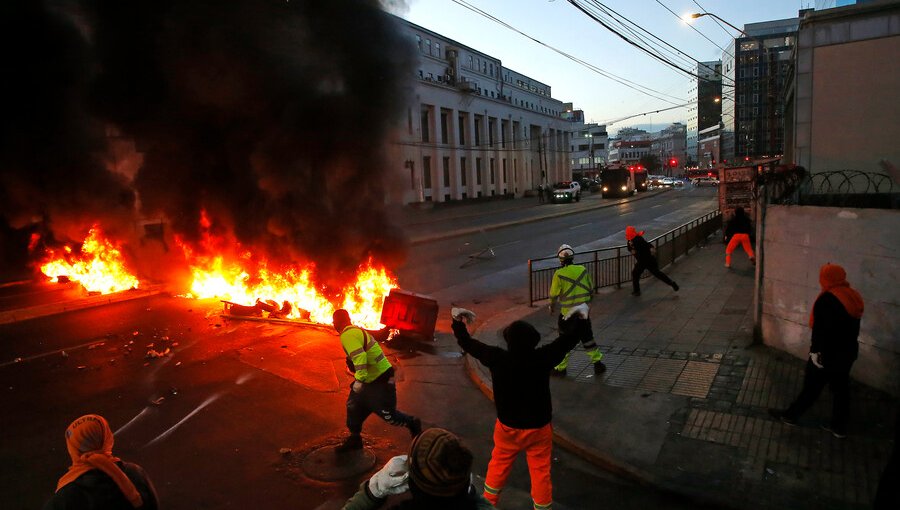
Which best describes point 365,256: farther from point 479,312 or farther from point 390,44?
point 390,44

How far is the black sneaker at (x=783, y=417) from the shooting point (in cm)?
488

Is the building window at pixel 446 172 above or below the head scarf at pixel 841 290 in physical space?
above

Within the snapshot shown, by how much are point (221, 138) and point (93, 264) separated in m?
5.94

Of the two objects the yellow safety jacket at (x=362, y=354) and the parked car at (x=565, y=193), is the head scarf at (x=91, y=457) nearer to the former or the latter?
the yellow safety jacket at (x=362, y=354)

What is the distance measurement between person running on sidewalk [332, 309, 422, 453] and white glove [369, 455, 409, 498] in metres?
2.59

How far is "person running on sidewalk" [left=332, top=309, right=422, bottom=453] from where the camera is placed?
4.72 metres

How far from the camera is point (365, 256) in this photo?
10.3 metres

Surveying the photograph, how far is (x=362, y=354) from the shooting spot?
4711mm

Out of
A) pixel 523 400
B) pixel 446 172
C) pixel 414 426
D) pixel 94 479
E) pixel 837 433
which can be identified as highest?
pixel 446 172

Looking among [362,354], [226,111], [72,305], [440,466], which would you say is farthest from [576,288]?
[72,305]

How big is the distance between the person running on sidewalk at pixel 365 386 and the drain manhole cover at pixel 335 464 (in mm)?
79

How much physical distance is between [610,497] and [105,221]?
15867mm

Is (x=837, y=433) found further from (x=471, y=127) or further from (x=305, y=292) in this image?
(x=471, y=127)

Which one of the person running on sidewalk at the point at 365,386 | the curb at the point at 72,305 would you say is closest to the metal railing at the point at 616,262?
the person running on sidewalk at the point at 365,386
